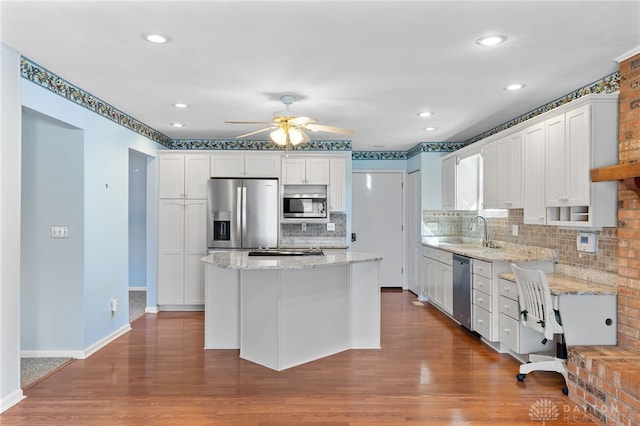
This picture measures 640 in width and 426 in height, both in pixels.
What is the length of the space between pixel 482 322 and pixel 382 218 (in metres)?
3.43

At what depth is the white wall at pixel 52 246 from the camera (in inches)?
162

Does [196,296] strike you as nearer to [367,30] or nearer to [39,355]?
[39,355]

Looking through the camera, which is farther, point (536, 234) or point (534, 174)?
point (536, 234)

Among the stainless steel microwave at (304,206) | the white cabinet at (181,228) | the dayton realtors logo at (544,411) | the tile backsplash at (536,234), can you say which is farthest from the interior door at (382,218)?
the dayton realtors logo at (544,411)

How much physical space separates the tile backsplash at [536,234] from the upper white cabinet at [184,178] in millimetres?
3480

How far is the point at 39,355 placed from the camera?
4.11 metres

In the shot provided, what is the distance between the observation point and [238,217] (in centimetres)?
589

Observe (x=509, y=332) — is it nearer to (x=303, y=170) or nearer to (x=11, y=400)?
(x=303, y=170)

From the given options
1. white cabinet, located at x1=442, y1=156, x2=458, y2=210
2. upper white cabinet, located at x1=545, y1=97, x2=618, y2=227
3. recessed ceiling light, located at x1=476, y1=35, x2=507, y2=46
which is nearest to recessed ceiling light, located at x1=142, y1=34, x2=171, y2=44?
recessed ceiling light, located at x1=476, y1=35, x2=507, y2=46

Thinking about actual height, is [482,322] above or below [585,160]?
below

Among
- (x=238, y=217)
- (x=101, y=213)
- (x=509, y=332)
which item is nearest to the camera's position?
(x=509, y=332)

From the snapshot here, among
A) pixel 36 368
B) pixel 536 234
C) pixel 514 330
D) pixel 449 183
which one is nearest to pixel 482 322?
pixel 514 330

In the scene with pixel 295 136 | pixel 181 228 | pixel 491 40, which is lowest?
pixel 181 228

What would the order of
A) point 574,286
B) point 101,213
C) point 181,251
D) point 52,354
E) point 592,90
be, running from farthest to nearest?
1. point 181,251
2. point 101,213
3. point 52,354
4. point 592,90
5. point 574,286
